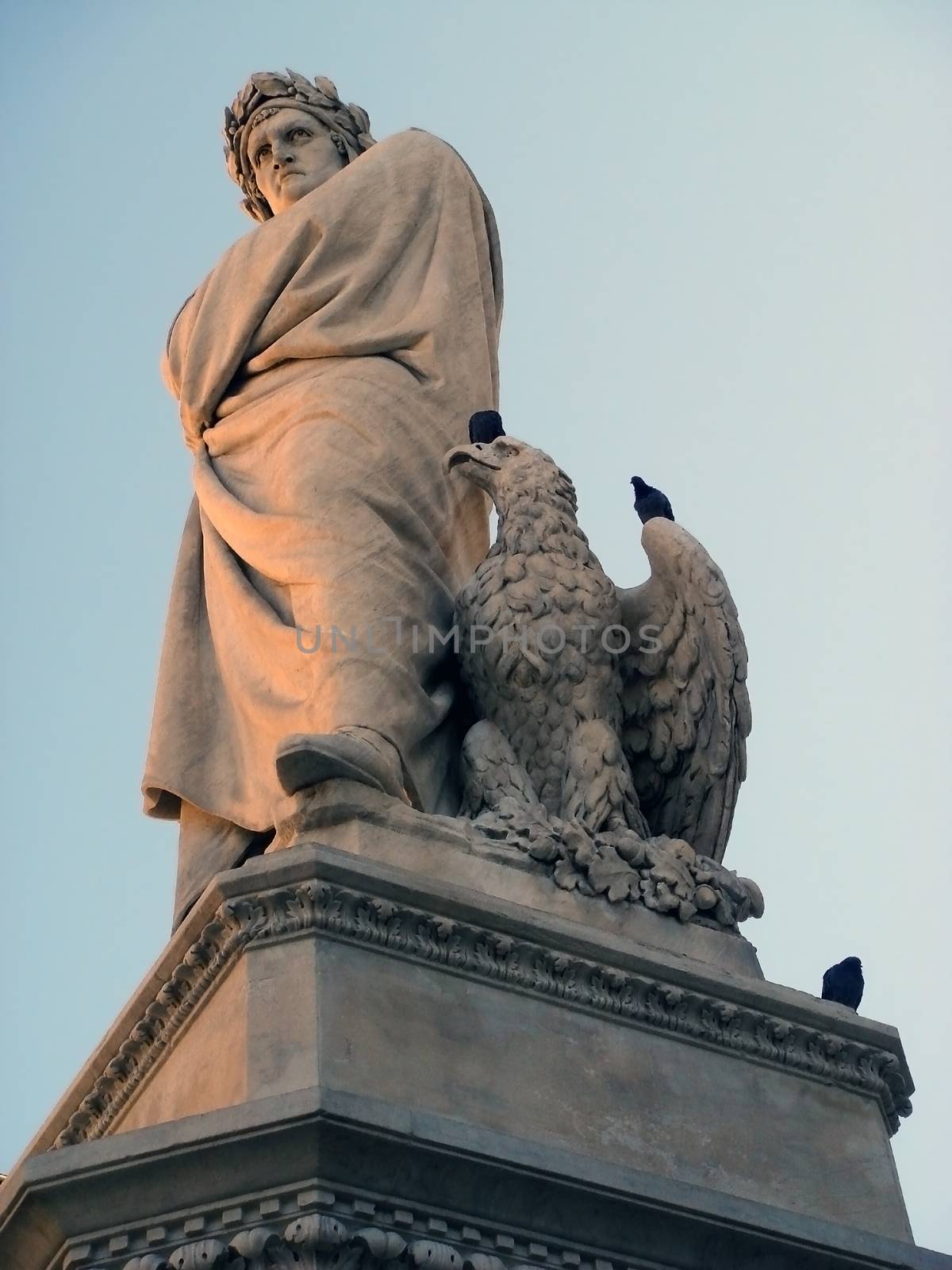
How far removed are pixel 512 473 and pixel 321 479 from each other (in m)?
0.77

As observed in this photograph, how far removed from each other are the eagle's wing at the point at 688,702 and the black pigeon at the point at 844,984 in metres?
0.75

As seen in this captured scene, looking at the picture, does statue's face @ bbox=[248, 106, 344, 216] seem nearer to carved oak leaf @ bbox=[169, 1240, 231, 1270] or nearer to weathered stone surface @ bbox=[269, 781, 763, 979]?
weathered stone surface @ bbox=[269, 781, 763, 979]

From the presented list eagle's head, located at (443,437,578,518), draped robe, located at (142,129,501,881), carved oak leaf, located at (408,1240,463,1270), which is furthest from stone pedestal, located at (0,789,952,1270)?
eagle's head, located at (443,437,578,518)

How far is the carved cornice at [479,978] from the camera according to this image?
7234 mm

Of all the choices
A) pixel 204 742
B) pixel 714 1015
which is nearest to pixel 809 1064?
pixel 714 1015

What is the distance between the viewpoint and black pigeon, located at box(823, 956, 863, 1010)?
835 cm

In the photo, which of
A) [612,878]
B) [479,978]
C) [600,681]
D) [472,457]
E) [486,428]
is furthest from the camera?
[486,428]

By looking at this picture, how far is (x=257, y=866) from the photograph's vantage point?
728 centimetres

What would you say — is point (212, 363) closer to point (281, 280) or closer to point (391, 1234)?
point (281, 280)

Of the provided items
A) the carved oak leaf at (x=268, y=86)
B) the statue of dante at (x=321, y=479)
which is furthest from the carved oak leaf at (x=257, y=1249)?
the carved oak leaf at (x=268, y=86)

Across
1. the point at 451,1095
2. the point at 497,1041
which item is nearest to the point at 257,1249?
the point at 451,1095

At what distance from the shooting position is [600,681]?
349 inches

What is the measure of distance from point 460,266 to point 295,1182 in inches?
216

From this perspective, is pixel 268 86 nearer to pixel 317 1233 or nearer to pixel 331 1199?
pixel 331 1199
